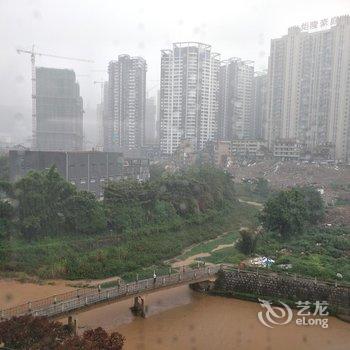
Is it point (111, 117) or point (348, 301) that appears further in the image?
point (111, 117)

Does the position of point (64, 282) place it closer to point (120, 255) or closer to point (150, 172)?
point (120, 255)

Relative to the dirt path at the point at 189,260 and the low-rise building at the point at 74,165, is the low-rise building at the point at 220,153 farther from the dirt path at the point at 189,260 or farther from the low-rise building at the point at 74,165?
the dirt path at the point at 189,260

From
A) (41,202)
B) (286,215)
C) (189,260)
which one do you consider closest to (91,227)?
(41,202)

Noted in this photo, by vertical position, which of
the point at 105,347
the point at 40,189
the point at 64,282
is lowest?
the point at 64,282

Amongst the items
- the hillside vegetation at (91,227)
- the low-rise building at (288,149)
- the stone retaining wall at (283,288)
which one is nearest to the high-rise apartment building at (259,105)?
the low-rise building at (288,149)

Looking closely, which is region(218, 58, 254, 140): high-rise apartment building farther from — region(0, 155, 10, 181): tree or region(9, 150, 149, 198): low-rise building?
region(0, 155, 10, 181): tree

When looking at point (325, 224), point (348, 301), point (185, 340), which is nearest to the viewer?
point (185, 340)

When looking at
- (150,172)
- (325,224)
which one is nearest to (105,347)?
(325,224)

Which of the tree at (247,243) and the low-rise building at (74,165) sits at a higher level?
the low-rise building at (74,165)
